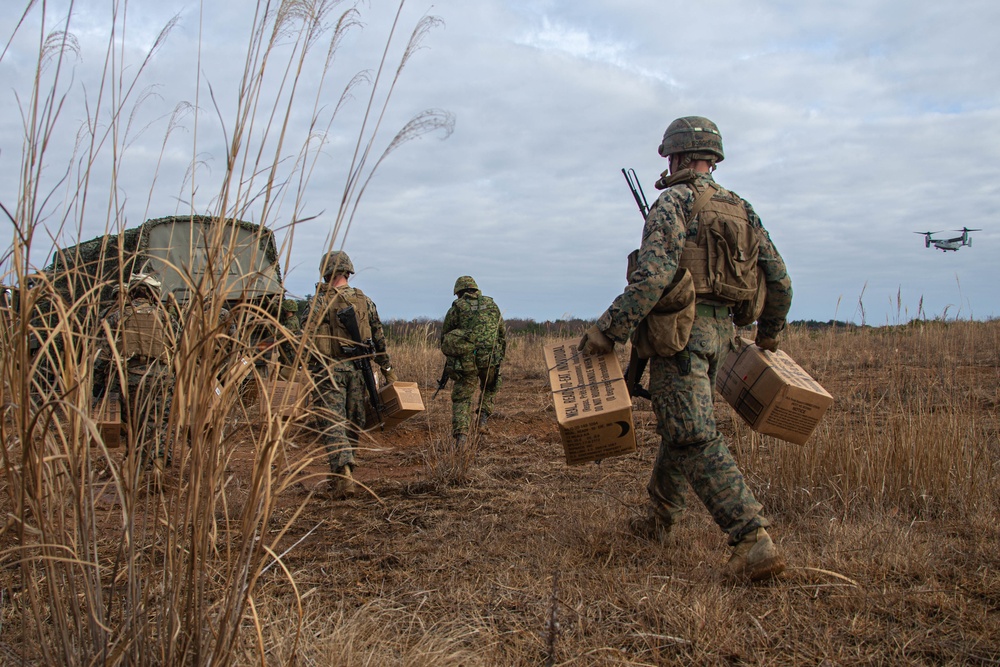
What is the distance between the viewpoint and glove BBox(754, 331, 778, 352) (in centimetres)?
378

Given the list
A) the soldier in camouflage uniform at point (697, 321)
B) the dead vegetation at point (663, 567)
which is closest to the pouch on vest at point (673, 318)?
the soldier in camouflage uniform at point (697, 321)

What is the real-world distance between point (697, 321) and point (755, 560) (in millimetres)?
1031

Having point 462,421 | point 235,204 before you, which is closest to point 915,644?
point 235,204

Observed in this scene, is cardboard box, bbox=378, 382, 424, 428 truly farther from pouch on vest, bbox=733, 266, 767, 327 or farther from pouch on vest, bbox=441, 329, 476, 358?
pouch on vest, bbox=733, 266, 767, 327

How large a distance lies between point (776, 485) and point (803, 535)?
778 mm

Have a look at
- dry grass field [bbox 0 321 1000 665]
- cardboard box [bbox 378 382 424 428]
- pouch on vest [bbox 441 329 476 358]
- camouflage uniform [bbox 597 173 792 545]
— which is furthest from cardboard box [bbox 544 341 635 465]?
pouch on vest [bbox 441 329 476 358]

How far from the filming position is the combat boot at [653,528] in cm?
373

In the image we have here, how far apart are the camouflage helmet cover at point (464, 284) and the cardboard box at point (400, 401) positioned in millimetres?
2408

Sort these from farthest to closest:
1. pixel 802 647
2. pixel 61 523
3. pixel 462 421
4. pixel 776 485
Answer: pixel 462 421 < pixel 776 485 < pixel 802 647 < pixel 61 523

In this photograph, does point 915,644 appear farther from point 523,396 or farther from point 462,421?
point 523,396

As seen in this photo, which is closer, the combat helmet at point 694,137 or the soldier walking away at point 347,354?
the combat helmet at point 694,137

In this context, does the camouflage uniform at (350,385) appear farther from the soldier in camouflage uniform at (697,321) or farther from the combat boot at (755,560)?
the combat boot at (755,560)

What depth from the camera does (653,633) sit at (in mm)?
2621

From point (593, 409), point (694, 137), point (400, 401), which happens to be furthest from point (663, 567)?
point (400, 401)
